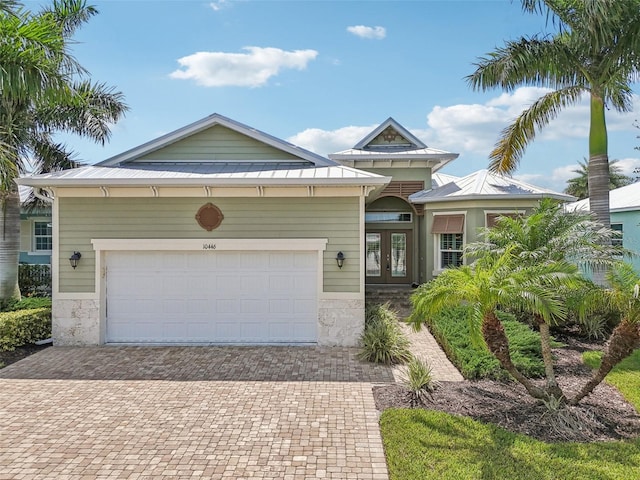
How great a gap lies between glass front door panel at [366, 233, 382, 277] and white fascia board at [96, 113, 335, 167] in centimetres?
679

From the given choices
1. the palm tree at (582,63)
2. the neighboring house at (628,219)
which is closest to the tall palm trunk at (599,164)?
the palm tree at (582,63)

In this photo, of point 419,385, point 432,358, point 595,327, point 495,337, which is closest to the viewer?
point 495,337

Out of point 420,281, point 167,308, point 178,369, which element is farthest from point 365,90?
point 178,369

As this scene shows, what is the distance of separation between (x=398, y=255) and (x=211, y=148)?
9.13 m

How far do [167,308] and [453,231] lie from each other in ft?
31.6

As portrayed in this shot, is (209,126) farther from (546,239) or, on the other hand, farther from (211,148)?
(546,239)

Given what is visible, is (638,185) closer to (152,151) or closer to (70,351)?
(152,151)

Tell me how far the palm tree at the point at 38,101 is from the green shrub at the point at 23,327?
275cm

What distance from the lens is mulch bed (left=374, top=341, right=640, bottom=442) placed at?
223 inches

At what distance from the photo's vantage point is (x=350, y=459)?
5.03 metres

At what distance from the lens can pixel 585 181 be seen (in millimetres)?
36969

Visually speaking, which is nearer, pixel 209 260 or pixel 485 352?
pixel 485 352

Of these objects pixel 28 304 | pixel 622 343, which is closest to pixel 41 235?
pixel 28 304

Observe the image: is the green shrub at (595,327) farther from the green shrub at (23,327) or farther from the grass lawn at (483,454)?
the green shrub at (23,327)
